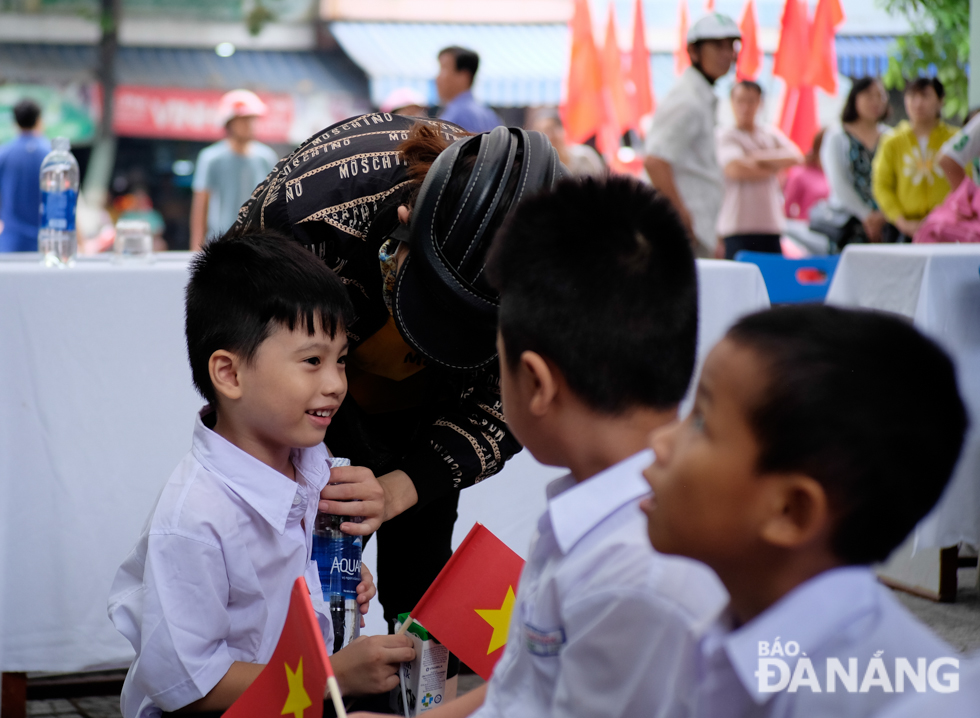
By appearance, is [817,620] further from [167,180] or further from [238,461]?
[167,180]

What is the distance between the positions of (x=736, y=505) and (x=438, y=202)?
600 mm

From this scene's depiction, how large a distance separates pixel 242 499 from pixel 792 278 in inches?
85.8

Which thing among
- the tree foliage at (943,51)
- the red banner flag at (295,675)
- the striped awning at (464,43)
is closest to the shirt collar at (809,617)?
the red banner flag at (295,675)

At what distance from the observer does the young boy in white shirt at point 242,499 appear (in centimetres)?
111

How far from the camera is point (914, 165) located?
4215 mm

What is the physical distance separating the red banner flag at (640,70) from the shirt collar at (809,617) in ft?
22.9

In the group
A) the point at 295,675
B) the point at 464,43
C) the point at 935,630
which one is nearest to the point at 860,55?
the point at 464,43

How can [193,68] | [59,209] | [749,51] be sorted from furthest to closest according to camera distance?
[193,68] < [749,51] < [59,209]

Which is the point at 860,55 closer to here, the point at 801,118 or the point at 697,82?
the point at 801,118

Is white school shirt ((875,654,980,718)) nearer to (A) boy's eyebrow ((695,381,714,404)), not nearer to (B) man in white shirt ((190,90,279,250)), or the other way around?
(A) boy's eyebrow ((695,381,714,404))

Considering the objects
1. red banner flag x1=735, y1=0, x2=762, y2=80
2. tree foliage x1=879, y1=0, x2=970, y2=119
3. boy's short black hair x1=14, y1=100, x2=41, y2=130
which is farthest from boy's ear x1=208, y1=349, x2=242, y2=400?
red banner flag x1=735, y1=0, x2=762, y2=80

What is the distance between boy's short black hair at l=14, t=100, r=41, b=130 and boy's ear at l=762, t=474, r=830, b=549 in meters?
4.70

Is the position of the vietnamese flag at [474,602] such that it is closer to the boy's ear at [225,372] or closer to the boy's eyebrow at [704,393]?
the boy's ear at [225,372]

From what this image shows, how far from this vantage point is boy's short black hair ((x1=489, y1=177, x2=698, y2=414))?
816 millimetres
